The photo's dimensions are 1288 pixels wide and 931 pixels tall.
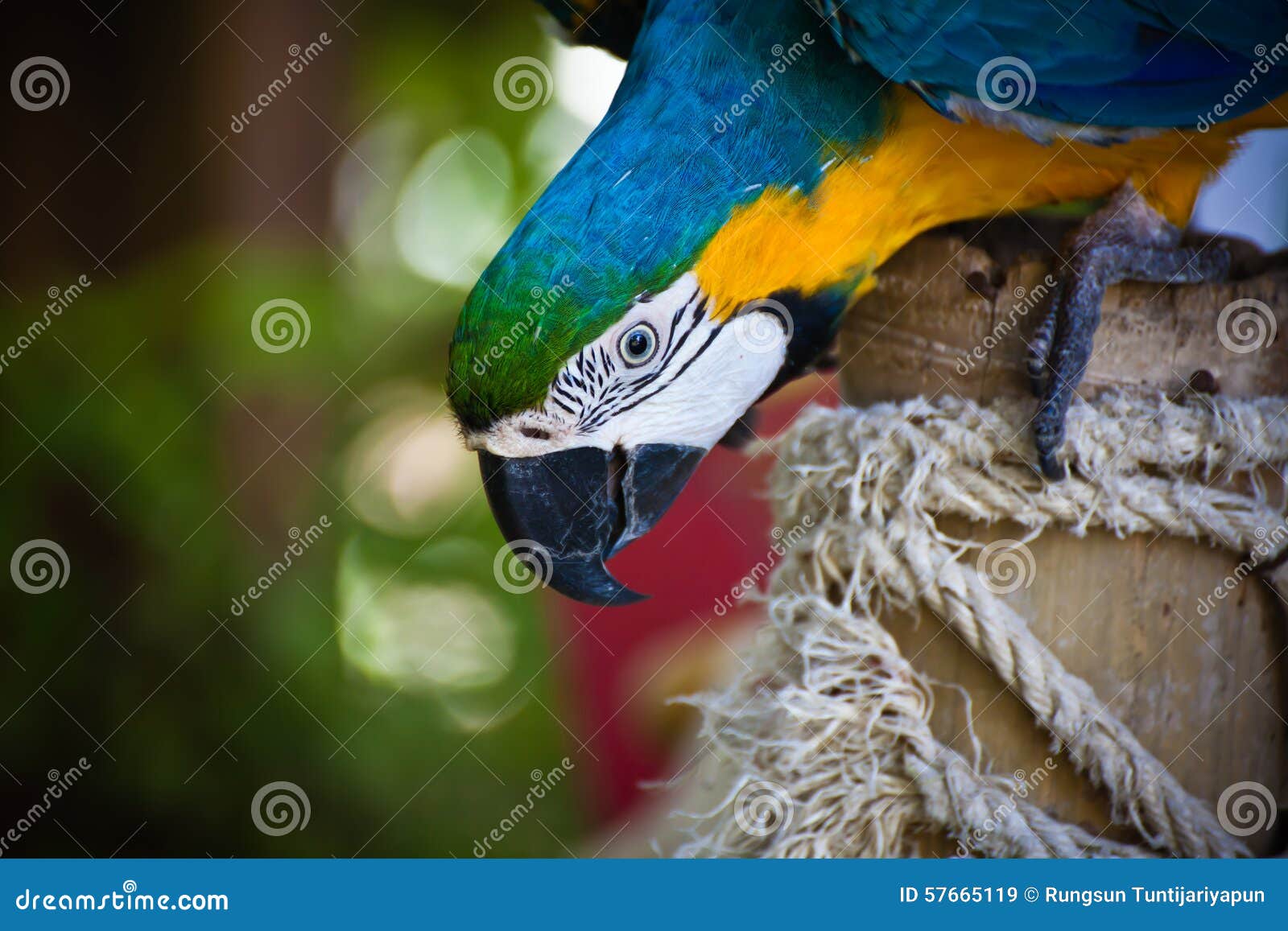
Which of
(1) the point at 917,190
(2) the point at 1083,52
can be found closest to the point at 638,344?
(1) the point at 917,190

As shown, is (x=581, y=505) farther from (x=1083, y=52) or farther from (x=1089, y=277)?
(x=1083, y=52)

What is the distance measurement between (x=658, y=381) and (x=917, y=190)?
27 cm

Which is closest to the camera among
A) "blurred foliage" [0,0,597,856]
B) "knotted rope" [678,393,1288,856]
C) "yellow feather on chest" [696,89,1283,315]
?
"knotted rope" [678,393,1288,856]

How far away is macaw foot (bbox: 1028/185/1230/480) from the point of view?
0.63m

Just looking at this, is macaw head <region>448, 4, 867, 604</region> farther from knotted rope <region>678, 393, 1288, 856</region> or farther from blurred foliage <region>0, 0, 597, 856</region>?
blurred foliage <region>0, 0, 597, 856</region>

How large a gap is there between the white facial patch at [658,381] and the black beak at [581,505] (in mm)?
12

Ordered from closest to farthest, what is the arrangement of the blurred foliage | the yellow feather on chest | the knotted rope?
the knotted rope
the yellow feather on chest
the blurred foliage

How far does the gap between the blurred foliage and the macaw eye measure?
0.59 m

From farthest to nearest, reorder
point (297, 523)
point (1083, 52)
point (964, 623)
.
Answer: point (297, 523)
point (1083, 52)
point (964, 623)

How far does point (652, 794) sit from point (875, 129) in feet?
3.10

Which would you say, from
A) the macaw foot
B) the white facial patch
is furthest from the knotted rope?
the white facial patch

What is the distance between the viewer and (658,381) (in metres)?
0.72

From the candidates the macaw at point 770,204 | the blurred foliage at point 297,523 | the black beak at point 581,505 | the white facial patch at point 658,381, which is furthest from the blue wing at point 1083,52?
the blurred foliage at point 297,523

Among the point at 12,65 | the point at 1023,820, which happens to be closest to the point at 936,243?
the point at 1023,820
